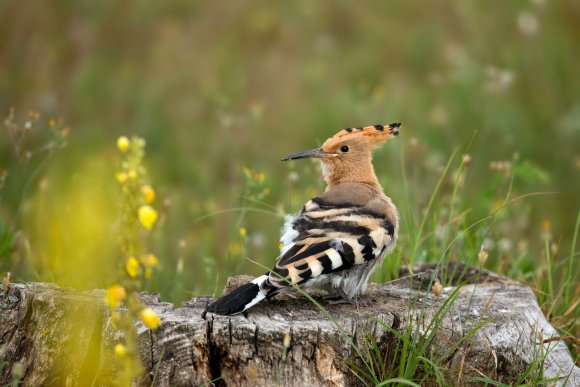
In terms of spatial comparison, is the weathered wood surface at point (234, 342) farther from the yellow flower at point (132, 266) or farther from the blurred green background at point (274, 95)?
the blurred green background at point (274, 95)

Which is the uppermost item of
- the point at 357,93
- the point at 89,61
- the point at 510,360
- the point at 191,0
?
the point at 191,0

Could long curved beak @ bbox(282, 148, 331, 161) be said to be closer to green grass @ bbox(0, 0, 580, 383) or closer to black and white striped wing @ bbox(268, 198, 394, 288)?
black and white striped wing @ bbox(268, 198, 394, 288)

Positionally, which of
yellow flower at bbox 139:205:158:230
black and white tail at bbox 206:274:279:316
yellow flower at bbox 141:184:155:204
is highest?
yellow flower at bbox 141:184:155:204

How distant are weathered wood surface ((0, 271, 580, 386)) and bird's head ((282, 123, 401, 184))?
1.00m

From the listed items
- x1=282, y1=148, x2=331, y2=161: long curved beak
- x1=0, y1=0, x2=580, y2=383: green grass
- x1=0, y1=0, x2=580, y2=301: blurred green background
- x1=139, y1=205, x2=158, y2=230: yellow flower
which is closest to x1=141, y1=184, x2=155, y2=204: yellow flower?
x1=139, y1=205, x2=158, y2=230: yellow flower

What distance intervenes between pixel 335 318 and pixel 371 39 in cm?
620

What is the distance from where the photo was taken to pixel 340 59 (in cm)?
940

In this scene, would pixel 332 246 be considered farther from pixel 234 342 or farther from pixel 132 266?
pixel 132 266

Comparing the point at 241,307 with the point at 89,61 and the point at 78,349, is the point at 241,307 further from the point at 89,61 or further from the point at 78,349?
the point at 89,61

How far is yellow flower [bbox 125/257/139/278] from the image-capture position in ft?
8.27

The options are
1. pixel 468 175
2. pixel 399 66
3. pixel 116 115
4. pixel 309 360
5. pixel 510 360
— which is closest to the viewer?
pixel 309 360

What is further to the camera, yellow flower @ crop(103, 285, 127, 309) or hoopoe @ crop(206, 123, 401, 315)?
hoopoe @ crop(206, 123, 401, 315)

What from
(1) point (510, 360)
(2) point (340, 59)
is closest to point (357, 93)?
(2) point (340, 59)

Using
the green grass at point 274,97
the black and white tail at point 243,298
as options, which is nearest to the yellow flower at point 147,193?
the black and white tail at point 243,298
